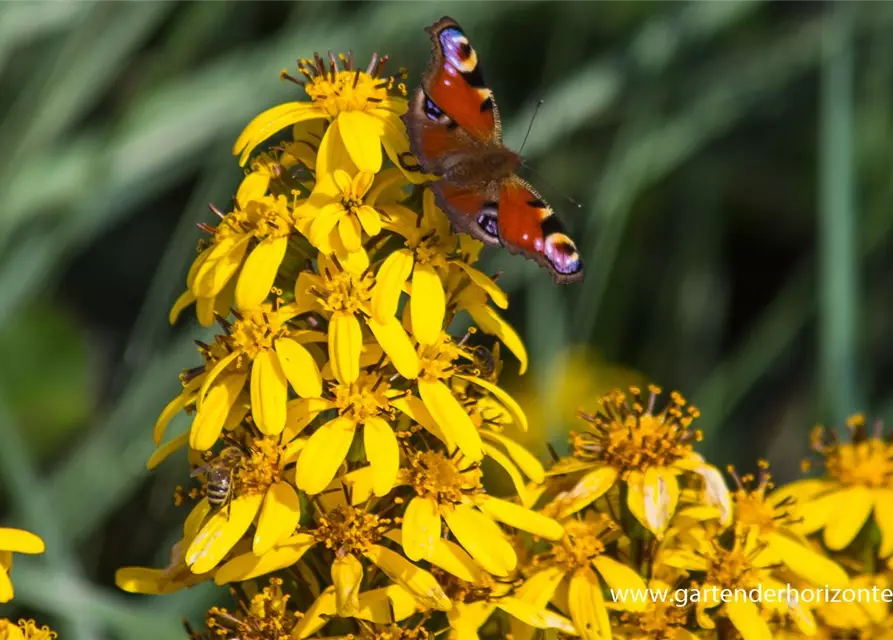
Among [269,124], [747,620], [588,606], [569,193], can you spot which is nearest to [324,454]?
[588,606]

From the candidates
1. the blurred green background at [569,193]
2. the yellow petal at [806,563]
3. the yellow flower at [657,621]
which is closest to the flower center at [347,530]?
the yellow flower at [657,621]

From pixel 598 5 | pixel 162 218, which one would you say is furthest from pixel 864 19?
pixel 162 218

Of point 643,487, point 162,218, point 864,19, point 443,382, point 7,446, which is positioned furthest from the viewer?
point 162,218

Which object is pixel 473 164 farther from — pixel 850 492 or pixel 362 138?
pixel 850 492

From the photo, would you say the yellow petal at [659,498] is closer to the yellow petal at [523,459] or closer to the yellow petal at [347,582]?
the yellow petal at [523,459]

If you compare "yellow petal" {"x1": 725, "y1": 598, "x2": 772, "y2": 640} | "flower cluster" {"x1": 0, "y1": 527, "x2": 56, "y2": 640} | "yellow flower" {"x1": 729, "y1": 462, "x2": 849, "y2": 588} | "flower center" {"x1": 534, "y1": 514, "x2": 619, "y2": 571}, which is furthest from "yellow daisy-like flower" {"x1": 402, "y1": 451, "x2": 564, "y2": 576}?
"flower cluster" {"x1": 0, "y1": 527, "x2": 56, "y2": 640}

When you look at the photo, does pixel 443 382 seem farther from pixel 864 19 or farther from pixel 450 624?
pixel 864 19

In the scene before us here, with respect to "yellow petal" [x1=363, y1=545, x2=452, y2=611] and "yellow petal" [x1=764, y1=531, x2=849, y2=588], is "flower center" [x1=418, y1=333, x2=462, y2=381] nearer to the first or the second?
"yellow petal" [x1=363, y1=545, x2=452, y2=611]
